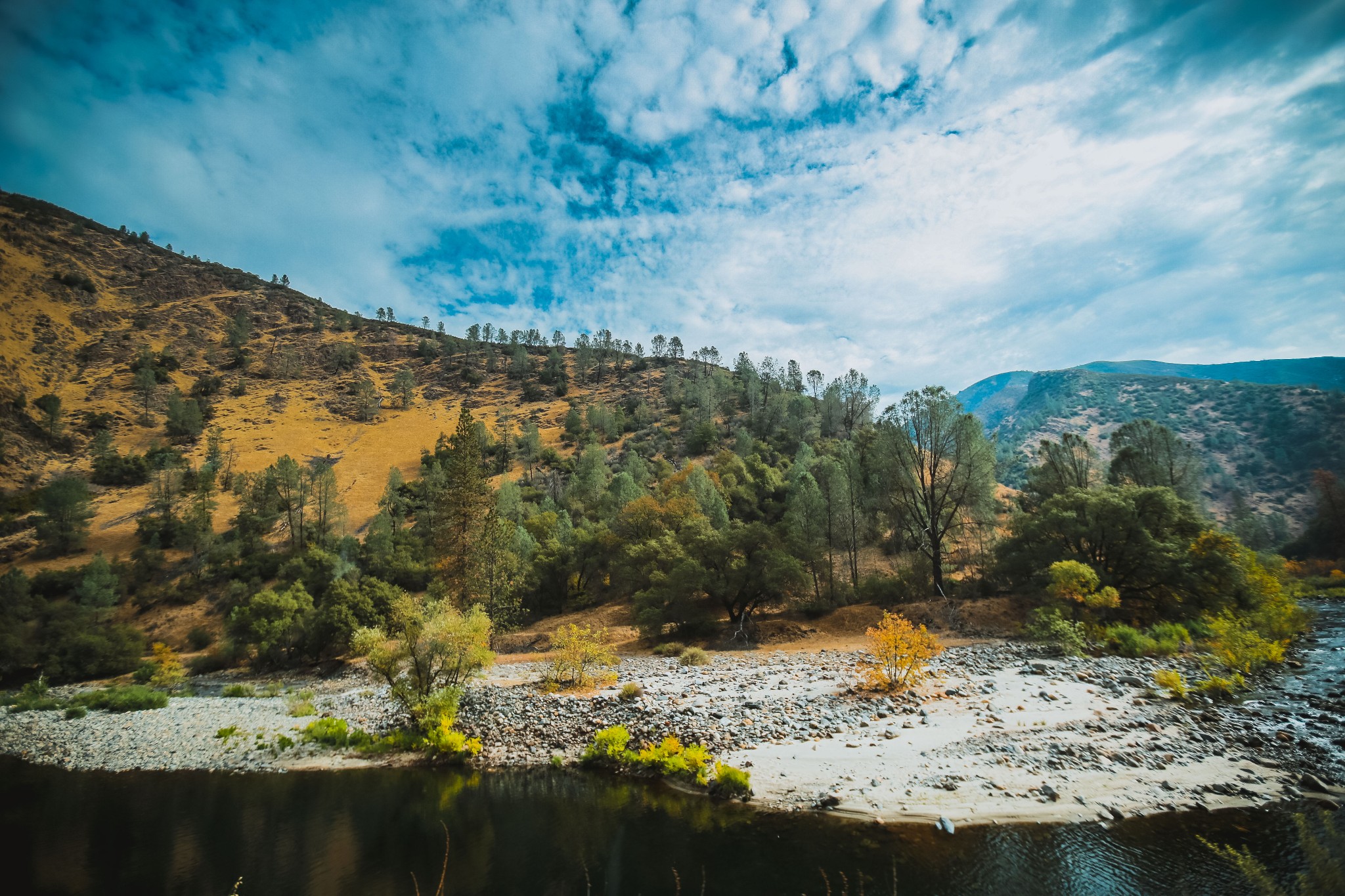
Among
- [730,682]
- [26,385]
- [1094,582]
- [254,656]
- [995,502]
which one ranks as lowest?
[254,656]

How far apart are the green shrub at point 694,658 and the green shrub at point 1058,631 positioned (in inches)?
582

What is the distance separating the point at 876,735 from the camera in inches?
539

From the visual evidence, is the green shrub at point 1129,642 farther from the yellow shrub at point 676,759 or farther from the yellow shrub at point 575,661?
the yellow shrub at point 575,661

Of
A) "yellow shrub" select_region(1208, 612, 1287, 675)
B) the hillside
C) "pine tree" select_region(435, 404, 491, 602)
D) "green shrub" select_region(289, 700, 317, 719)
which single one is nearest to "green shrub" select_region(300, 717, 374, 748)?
"green shrub" select_region(289, 700, 317, 719)

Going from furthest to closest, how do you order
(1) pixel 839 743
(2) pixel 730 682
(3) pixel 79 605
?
1. (3) pixel 79 605
2. (2) pixel 730 682
3. (1) pixel 839 743

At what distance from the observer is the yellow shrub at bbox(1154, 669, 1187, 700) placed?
559 inches

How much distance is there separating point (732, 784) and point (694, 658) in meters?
13.6

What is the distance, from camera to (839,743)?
13492 millimetres

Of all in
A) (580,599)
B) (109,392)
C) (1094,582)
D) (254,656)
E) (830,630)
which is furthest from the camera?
(109,392)

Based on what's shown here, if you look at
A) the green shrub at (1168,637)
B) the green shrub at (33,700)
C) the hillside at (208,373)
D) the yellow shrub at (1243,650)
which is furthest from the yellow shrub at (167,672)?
the yellow shrub at (1243,650)

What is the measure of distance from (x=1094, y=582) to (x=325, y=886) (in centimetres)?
2884

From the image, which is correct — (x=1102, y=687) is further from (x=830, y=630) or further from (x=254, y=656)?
(x=254, y=656)

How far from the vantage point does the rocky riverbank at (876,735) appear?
10406 millimetres

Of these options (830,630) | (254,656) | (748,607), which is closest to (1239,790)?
(830,630)
